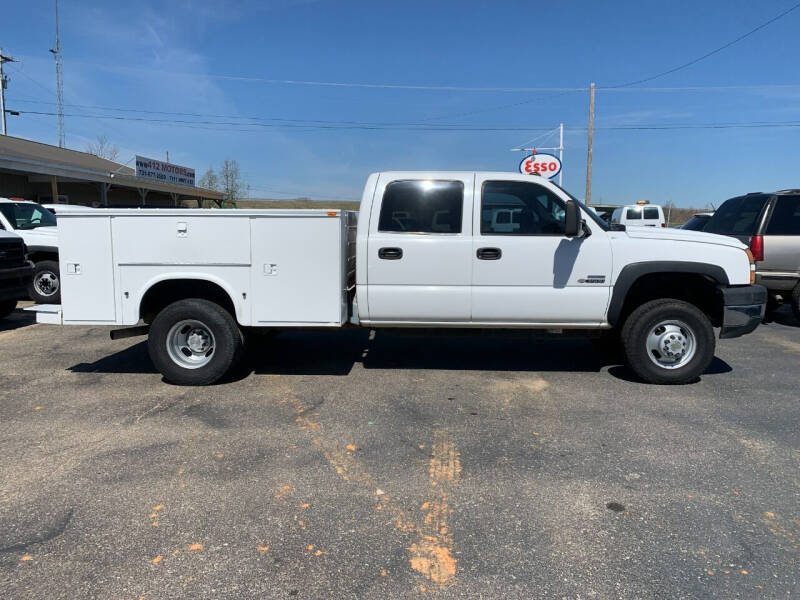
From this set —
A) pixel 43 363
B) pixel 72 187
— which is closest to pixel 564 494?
pixel 43 363

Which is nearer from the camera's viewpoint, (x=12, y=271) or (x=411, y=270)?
(x=411, y=270)

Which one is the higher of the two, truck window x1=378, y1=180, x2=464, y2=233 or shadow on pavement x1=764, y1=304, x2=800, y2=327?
truck window x1=378, y1=180, x2=464, y2=233

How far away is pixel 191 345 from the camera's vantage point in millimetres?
5727

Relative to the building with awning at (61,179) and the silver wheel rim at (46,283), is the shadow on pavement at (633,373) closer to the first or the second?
the silver wheel rim at (46,283)

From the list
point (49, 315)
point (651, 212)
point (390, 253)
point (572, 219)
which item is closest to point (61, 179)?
point (49, 315)

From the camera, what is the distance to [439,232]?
18.2 feet

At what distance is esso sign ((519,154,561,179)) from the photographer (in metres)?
16.8

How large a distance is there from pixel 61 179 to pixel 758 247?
24236mm

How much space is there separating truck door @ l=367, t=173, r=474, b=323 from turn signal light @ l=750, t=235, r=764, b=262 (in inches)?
228

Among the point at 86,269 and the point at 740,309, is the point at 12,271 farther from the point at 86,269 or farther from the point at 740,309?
the point at 740,309

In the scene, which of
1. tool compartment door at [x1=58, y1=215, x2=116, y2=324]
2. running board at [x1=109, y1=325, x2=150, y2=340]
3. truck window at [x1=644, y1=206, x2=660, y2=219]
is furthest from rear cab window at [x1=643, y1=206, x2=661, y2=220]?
tool compartment door at [x1=58, y1=215, x2=116, y2=324]

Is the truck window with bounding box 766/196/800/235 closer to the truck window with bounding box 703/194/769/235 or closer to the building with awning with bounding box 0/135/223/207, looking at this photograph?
the truck window with bounding box 703/194/769/235

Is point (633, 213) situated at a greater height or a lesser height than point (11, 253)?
greater

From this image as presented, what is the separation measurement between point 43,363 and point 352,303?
3.83 meters
